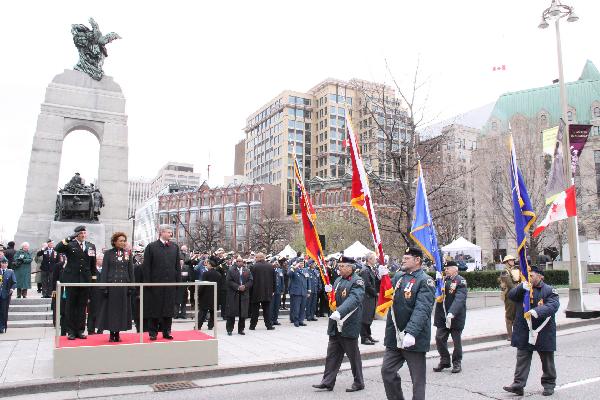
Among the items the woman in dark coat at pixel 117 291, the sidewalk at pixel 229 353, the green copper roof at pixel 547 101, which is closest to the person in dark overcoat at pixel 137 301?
the woman in dark coat at pixel 117 291

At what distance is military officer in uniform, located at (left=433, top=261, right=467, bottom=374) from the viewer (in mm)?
9227

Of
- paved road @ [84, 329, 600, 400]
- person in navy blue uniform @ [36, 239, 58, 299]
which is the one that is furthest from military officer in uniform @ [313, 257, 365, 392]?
person in navy blue uniform @ [36, 239, 58, 299]

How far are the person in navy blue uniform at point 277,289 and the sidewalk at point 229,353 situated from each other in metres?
0.45

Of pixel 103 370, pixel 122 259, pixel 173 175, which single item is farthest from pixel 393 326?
pixel 173 175

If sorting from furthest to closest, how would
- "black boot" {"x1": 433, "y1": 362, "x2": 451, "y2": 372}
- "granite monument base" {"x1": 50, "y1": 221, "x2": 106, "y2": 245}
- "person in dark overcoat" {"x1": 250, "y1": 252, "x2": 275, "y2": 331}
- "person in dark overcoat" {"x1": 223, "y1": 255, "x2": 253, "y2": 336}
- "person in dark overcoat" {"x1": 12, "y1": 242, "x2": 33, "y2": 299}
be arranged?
1. "granite monument base" {"x1": 50, "y1": 221, "x2": 106, "y2": 245}
2. "person in dark overcoat" {"x1": 12, "y1": 242, "x2": 33, "y2": 299}
3. "person in dark overcoat" {"x1": 250, "y1": 252, "x2": 275, "y2": 331}
4. "person in dark overcoat" {"x1": 223, "y1": 255, "x2": 253, "y2": 336}
5. "black boot" {"x1": 433, "y1": 362, "x2": 451, "y2": 372}

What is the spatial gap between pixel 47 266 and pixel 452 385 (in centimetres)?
1303

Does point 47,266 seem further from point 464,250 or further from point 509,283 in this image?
point 464,250

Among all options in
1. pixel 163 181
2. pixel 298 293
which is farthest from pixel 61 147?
pixel 163 181

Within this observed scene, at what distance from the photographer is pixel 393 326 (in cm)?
635

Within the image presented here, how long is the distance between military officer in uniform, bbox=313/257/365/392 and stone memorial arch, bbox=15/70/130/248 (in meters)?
15.4

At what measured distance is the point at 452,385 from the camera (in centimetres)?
802

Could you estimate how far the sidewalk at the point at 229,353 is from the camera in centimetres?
776

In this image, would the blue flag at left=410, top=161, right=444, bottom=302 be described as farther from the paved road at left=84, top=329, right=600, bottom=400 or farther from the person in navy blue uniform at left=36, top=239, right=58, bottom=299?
the person in navy blue uniform at left=36, top=239, right=58, bottom=299

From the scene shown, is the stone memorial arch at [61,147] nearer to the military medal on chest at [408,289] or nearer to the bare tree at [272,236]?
the military medal on chest at [408,289]
